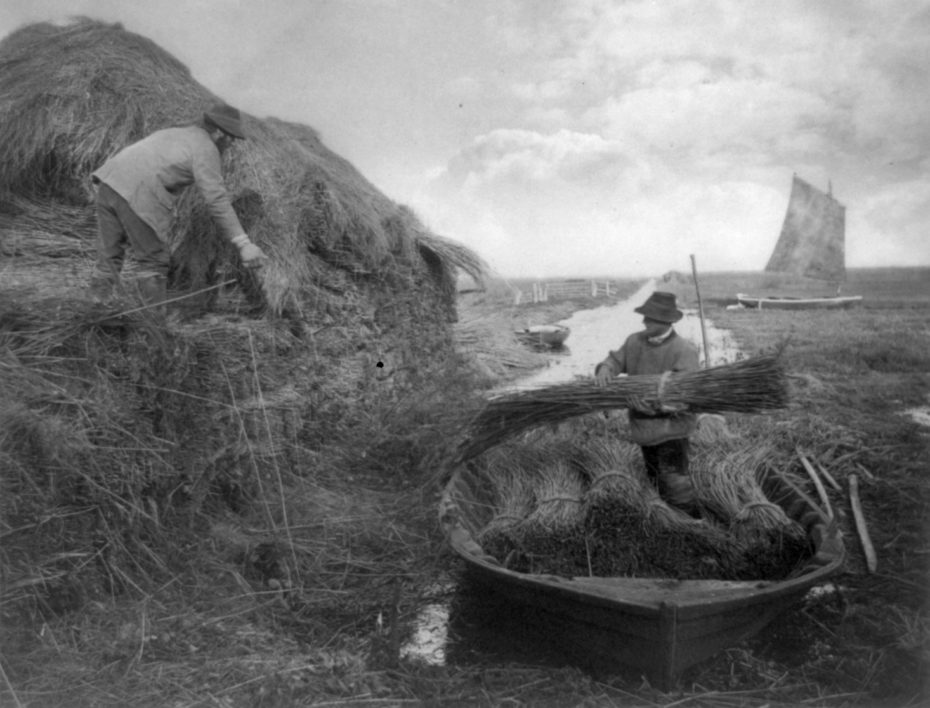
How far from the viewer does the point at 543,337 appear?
1319 cm

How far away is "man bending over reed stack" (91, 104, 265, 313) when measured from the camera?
4645 millimetres

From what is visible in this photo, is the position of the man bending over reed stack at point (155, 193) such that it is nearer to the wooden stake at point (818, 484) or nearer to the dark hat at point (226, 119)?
the dark hat at point (226, 119)

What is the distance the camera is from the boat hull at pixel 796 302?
21630mm

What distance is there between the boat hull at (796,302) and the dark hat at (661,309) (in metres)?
18.9

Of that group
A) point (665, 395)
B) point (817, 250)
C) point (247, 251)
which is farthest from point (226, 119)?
point (817, 250)

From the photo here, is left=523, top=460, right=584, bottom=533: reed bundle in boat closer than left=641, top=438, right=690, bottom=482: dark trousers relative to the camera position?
Yes

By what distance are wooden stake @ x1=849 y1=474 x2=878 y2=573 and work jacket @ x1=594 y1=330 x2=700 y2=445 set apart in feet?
4.64

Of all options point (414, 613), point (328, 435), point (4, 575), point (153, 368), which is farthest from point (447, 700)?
point (328, 435)

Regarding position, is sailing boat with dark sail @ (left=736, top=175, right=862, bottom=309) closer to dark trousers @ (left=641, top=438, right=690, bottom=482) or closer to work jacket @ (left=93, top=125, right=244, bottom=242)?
dark trousers @ (left=641, top=438, right=690, bottom=482)

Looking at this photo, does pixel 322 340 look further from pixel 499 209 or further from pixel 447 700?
pixel 447 700

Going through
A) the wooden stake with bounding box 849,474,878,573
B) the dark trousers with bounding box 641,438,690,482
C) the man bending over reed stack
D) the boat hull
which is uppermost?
the man bending over reed stack

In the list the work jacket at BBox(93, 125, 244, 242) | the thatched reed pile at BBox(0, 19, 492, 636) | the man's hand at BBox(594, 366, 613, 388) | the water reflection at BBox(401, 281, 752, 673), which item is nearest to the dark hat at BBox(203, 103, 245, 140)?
the work jacket at BBox(93, 125, 244, 242)

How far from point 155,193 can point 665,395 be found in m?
3.43

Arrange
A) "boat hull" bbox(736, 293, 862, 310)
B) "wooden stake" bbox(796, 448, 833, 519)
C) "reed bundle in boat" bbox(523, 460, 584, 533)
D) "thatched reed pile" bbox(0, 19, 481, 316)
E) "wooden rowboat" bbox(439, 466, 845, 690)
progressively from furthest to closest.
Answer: "boat hull" bbox(736, 293, 862, 310) → "thatched reed pile" bbox(0, 19, 481, 316) → "wooden stake" bbox(796, 448, 833, 519) → "reed bundle in boat" bbox(523, 460, 584, 533) → "wooden rowboat" bbox(439, 466, 845, 690)
